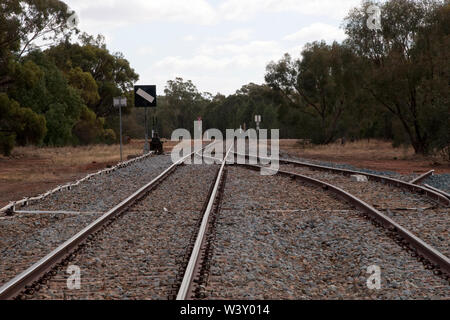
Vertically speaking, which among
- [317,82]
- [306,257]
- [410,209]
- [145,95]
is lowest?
[306,257]

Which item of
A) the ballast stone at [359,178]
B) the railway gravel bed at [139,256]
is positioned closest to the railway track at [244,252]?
the railway gravel bed at [139,256]

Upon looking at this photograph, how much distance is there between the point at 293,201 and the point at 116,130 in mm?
Result: 59343

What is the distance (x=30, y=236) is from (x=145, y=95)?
872 inches

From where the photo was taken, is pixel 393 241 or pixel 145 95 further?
pixel 145 95

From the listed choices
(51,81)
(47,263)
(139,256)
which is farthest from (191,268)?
(51,81)

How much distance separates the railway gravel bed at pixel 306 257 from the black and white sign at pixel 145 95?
19931 mm

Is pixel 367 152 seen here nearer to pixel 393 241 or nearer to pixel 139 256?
pixel 393 241

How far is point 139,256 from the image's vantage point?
630cm

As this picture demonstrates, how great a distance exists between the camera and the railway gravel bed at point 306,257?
5.05 metres

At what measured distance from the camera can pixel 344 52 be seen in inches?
1282

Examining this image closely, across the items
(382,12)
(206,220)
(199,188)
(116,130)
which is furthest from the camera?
(116,130)
